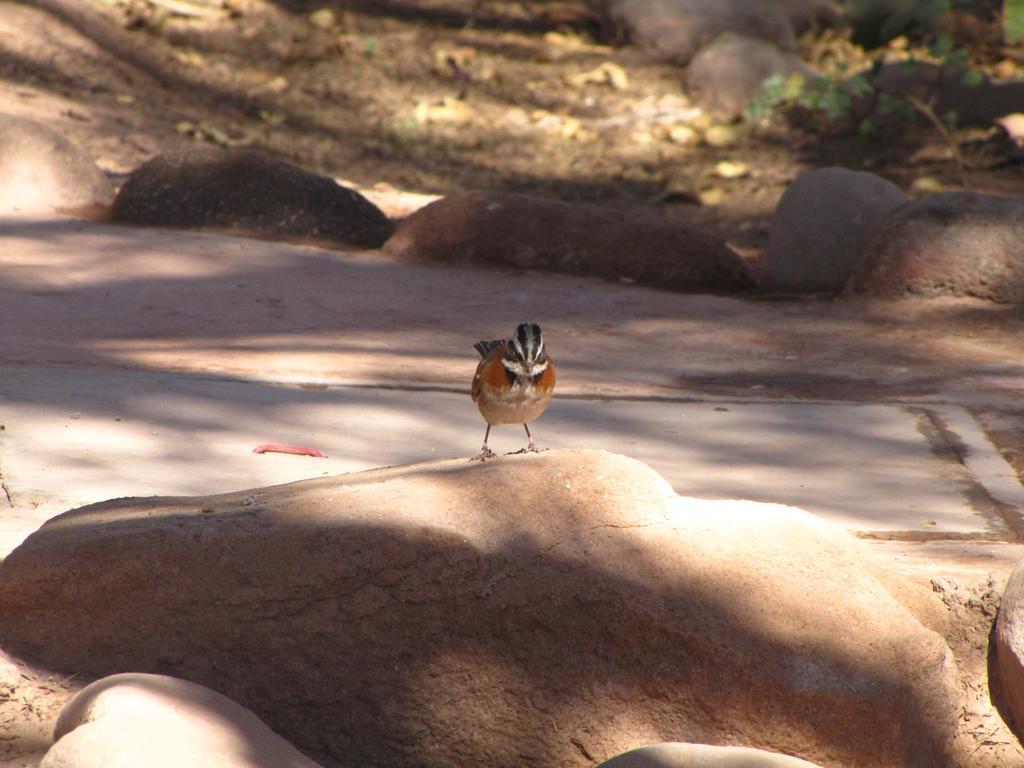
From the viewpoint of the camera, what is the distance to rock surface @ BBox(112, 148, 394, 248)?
10.8 metres

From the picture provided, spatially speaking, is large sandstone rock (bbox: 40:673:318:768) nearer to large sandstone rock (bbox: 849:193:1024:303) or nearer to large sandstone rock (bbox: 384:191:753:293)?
large sandstone rock (bbox: 849:193:1024:303)

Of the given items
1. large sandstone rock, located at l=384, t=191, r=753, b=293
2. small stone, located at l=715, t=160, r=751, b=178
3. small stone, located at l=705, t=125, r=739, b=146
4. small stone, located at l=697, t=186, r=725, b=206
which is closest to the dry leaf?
small stone, located at l=705, t=125, r=739, b=146

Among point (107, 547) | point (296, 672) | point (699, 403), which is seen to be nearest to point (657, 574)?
point (296, 672)

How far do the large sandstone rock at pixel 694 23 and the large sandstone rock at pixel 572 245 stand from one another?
987 cm

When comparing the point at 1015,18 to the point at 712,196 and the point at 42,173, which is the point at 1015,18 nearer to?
the point at 712,196

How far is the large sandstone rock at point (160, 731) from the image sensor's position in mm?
2842

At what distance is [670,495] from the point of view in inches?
159

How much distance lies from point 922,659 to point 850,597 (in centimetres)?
26

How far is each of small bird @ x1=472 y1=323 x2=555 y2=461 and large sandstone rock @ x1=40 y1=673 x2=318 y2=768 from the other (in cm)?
141

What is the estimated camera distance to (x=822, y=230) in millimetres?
10758

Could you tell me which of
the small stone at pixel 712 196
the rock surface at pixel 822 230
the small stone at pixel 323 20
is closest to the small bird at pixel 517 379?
the rock surface at pixel 822 230

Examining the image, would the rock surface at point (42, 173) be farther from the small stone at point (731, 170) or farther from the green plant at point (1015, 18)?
the green plant at point (1015, 18)

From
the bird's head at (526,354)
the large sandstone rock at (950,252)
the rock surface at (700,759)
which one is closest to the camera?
the rock surface at (700,759)

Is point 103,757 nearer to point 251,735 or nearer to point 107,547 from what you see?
point 251,735
